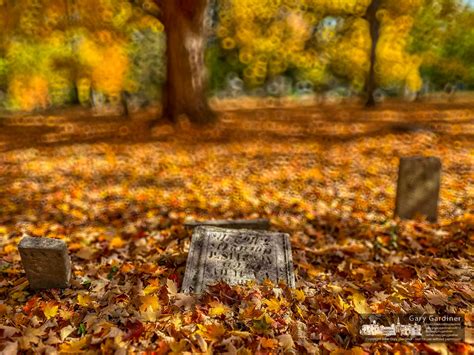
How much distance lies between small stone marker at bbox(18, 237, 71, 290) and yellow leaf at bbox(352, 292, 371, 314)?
120 inches

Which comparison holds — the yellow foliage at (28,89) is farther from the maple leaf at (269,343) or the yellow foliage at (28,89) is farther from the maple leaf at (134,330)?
the maple leaf at (269,343)

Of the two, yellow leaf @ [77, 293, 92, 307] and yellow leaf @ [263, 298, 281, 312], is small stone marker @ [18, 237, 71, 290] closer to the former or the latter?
yellow leaf @ [77, 293, 92, 307]

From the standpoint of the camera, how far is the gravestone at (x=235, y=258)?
418 cm

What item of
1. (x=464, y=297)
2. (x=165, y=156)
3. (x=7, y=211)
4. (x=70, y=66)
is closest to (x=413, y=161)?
(x=464, y=297)

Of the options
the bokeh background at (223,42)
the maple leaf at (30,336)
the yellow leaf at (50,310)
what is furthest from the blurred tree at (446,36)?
the maple leaf at (30,336)

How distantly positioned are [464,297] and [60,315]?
12.3 ft

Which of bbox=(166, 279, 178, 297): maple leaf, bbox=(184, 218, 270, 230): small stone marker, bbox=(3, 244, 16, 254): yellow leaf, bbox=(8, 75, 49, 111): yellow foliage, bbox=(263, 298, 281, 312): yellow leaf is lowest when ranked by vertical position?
bbox=(3, 244, 16, 254): yellow leaf

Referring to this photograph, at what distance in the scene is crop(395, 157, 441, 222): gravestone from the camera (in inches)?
230

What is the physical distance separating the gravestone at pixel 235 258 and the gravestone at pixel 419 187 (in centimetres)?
239

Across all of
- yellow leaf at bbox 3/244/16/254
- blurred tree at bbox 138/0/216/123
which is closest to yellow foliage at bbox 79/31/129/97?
blurred tree at bbox 138/0/216/123

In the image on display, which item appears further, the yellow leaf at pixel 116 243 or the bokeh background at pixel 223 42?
the bokeh background at pixel 223 42

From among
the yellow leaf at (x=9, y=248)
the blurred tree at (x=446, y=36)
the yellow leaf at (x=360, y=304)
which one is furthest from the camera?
the blurred tree at (x=446, y=36)

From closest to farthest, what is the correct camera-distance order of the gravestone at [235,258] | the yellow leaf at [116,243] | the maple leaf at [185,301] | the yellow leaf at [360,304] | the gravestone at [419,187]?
the yellow leaf at [360,304] → the maple leaf at [185,301] → the gravestone at [235,258] → the yellow leaf at [116,243] → the gravestone at [419,187]

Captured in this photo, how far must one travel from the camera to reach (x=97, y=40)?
14812 mm
